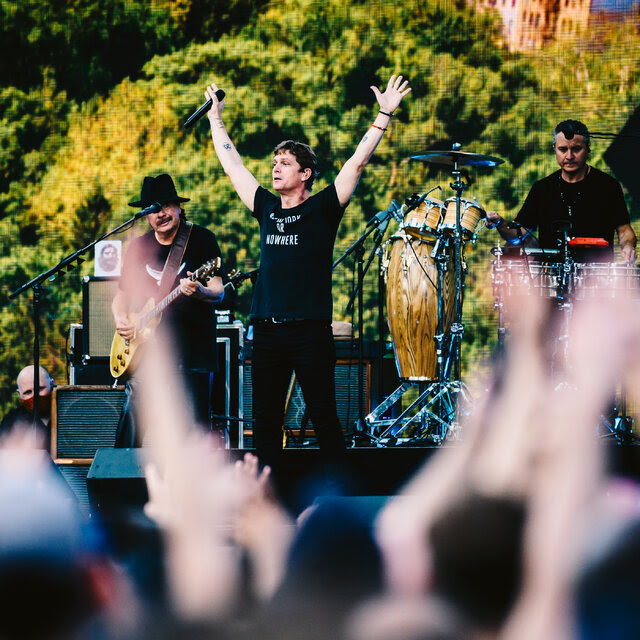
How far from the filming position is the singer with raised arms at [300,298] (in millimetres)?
3469

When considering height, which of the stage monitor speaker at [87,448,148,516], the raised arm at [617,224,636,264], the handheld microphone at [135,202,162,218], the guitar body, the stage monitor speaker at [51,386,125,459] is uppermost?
the handheld microphone at [135,202,162,218]

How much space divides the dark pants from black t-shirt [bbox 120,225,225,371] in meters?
0.91

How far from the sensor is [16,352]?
7.47 m

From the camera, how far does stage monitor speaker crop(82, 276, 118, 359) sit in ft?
17.9

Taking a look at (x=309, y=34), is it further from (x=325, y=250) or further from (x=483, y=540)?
(x=483, y=540)

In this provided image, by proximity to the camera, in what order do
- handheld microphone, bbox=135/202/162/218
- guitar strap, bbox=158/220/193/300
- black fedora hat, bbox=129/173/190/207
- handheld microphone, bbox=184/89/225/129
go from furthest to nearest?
1. black fedora hat, bbox=129/173/190/207
2. guitar strap, bbox=158/220/193/300
3. handheld microphone, bbox=135/202/162/218
4. handheld microphone, bbox=184/89/225/129

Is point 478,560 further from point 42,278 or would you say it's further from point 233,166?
point 42,278

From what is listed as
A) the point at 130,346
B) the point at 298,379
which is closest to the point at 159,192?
the point at 130,346

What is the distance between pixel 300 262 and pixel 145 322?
4.61 ft

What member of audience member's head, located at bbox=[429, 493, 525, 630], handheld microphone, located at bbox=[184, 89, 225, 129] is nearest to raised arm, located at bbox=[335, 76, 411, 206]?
handheld microphone, located at bbox=[184, 89, 225, 129]

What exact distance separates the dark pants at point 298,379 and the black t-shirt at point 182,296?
0.91m

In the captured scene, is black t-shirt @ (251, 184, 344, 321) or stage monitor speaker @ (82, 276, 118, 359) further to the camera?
→ stage monitor speaker @ (82, 276, 118, 359)

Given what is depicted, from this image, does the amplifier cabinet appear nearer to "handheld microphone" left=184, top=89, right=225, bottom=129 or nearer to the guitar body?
the guitar body

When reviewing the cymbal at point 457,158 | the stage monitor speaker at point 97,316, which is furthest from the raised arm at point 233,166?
the stage monitor speaker at point 97,316
